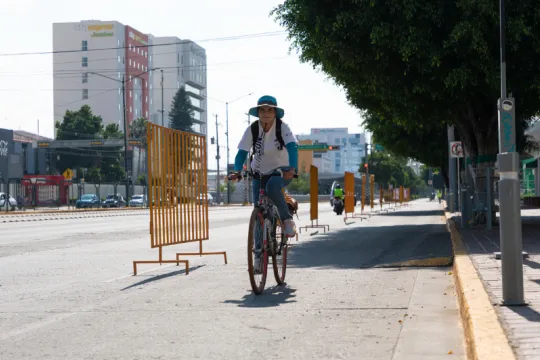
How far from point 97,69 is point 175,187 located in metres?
137

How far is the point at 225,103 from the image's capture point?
90.1m

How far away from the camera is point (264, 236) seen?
7.89 meters

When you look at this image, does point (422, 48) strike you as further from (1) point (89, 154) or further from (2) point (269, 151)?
(1) point (89, 154)

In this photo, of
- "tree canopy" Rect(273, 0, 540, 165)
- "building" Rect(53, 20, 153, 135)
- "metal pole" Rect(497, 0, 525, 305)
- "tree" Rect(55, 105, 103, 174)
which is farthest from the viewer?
"building" Rect(53, 20, 153, 135)

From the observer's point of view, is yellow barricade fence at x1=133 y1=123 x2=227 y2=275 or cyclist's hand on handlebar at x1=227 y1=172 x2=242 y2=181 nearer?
cyclist's hand on handlebar at x1=227 y1=172 x2=242 y2=181

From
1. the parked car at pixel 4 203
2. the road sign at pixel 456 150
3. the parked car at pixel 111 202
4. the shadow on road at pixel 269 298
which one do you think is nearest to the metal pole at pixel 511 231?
the shadow on road at pixel 269 298

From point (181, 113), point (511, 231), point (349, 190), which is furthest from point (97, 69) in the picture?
point (511, 231)

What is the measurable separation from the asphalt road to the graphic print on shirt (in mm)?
1216

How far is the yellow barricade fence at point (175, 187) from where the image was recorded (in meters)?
10.8

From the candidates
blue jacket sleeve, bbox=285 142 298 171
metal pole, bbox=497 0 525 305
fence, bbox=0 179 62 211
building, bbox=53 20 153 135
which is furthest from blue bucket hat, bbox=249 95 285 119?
building, bbox=53 20 153 135

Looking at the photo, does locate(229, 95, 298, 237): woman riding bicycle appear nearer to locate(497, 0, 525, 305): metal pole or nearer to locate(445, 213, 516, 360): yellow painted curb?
locate(445, 213, 516, 360): yellow painted curb

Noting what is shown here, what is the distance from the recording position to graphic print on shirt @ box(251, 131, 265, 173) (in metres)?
8.25

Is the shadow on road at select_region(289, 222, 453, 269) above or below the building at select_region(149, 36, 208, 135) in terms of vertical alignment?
below

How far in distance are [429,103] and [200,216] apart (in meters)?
7.97
